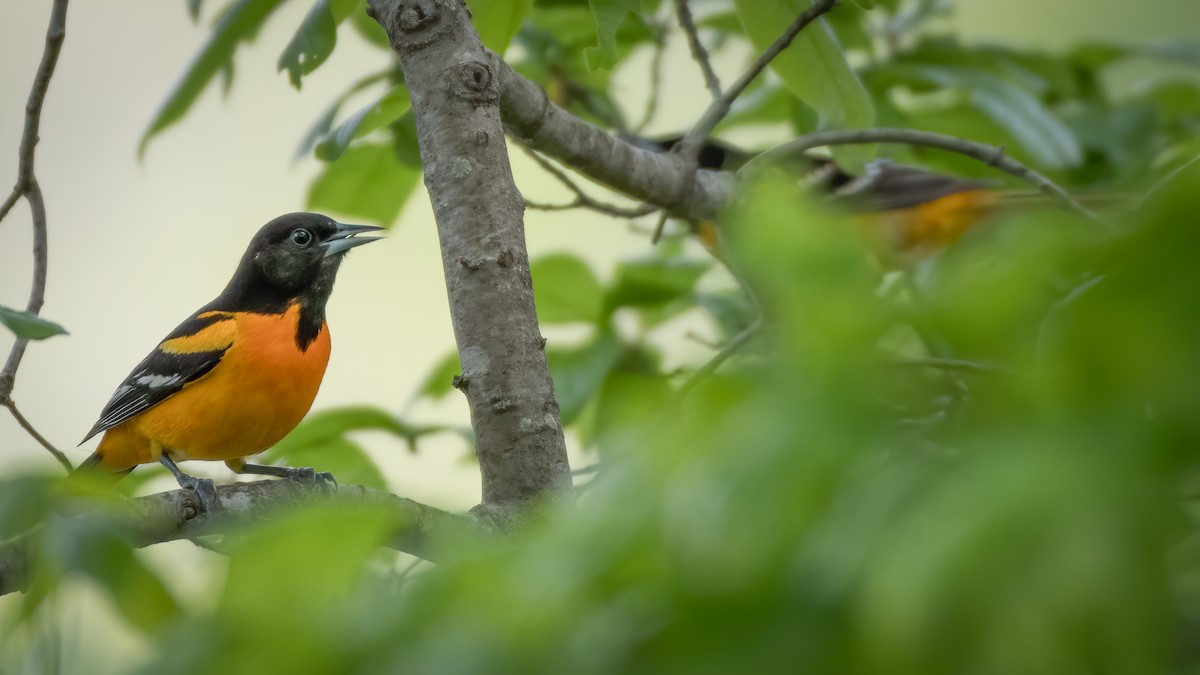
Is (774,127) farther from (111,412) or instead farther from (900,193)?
(111,412)

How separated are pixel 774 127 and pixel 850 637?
3.44m

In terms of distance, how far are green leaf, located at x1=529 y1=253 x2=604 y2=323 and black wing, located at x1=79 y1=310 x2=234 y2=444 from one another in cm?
92

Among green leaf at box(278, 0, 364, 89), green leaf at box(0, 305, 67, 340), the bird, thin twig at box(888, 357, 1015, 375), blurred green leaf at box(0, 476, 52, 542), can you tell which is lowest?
the bird

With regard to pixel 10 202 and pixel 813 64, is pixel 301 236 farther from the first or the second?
pixel 813 64

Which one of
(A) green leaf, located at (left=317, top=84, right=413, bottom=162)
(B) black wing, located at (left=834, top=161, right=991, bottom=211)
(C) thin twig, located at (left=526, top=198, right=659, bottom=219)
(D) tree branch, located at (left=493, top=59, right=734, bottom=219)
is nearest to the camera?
(D) tree branch, located at (left=493, top=59, right=734, bottom=219)

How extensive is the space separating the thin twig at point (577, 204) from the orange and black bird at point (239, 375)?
3.31ft

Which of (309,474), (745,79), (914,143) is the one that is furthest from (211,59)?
(914,143)

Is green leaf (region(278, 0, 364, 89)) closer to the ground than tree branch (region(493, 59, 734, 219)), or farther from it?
farther from it

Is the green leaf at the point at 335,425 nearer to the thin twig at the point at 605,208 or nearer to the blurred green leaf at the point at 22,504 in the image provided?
the thin twig at the point at 605,208

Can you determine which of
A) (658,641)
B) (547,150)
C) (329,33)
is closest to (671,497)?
(658,641)

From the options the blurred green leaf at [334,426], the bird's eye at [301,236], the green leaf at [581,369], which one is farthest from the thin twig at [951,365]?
the bird's eye at [301,236]

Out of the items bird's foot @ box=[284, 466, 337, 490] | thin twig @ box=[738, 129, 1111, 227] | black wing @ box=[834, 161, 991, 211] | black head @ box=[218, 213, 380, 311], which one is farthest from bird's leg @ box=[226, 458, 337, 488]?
black wing @ box=[834, 161, 991, 211]

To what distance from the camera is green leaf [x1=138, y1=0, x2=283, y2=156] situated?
2.40 m

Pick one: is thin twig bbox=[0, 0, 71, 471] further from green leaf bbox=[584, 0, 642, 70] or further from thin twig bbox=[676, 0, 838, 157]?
thin twig bbox=[676, 0, 838, 157]
